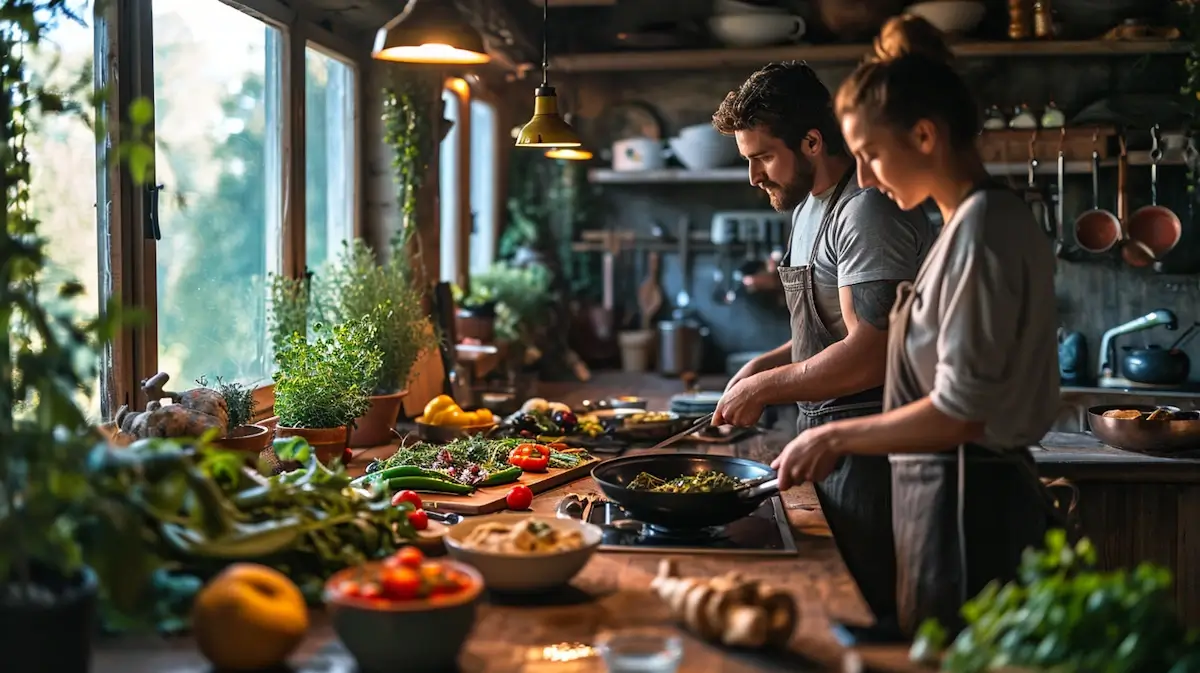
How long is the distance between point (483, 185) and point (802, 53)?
202 cm

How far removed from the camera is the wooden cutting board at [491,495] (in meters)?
2.95

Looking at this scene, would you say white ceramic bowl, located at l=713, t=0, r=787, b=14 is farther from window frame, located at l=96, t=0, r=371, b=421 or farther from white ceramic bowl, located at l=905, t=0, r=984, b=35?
window frame, located at l=96, t=0, r=371, b=421

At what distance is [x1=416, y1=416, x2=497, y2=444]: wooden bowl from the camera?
3.92 metres

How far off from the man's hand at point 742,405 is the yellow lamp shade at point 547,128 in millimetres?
919

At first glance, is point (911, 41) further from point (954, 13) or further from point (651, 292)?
point (651, 292)

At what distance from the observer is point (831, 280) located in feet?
10.5

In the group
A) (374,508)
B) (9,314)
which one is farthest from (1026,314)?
(9,314)

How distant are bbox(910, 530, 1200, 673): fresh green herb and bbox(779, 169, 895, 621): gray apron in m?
1.19

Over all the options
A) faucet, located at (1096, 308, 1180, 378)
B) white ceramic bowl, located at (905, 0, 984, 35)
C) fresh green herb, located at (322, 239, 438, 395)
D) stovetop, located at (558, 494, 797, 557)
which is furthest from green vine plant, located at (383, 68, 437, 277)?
faucet, located at (1096, 308, 1180, 378)

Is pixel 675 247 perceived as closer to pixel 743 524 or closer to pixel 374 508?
pixel 743 524

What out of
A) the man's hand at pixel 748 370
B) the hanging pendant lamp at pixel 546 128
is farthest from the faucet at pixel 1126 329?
the hanging pendant lamp at pixel 546 128

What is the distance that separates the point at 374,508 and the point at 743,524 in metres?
0.91

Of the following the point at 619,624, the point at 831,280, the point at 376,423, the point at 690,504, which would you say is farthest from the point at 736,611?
the point at 376,423

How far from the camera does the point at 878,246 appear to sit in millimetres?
2984
